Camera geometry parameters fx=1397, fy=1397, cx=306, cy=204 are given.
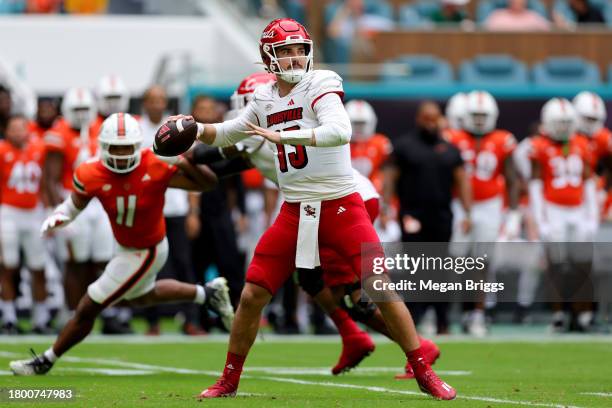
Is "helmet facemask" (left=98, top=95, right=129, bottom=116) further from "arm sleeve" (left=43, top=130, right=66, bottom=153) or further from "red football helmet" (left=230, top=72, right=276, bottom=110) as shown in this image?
"red football helmet" (left=230, top=72, right=276, bottom=110)

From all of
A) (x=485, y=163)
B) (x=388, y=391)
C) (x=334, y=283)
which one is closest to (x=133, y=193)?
(x=334, y=283)

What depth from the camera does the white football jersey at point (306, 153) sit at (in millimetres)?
6855

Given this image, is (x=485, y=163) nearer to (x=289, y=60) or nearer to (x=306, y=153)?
(x=306, y=153)

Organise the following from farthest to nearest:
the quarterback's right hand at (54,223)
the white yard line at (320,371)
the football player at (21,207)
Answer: the football player at (21,207) < the white yard line at (320,371) < the quarterback's right hand at (54,223)

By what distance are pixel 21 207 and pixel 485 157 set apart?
423 centimetres

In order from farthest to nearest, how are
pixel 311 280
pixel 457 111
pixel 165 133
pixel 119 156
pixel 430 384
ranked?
pixel 457 111, pixel 119 156, pixel 311 280, pixel 165 133, pixel 430 384

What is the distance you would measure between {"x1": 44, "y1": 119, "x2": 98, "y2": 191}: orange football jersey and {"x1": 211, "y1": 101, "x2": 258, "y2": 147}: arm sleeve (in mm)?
5091

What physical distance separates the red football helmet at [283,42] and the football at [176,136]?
0.49m

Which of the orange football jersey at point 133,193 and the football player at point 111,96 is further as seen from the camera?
the football player at point 111,96

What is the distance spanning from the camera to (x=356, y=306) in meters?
8.19

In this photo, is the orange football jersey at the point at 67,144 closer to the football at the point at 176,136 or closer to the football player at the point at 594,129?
the football player at the point at 594,129

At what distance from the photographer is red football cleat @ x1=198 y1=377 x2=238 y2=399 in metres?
6.75
